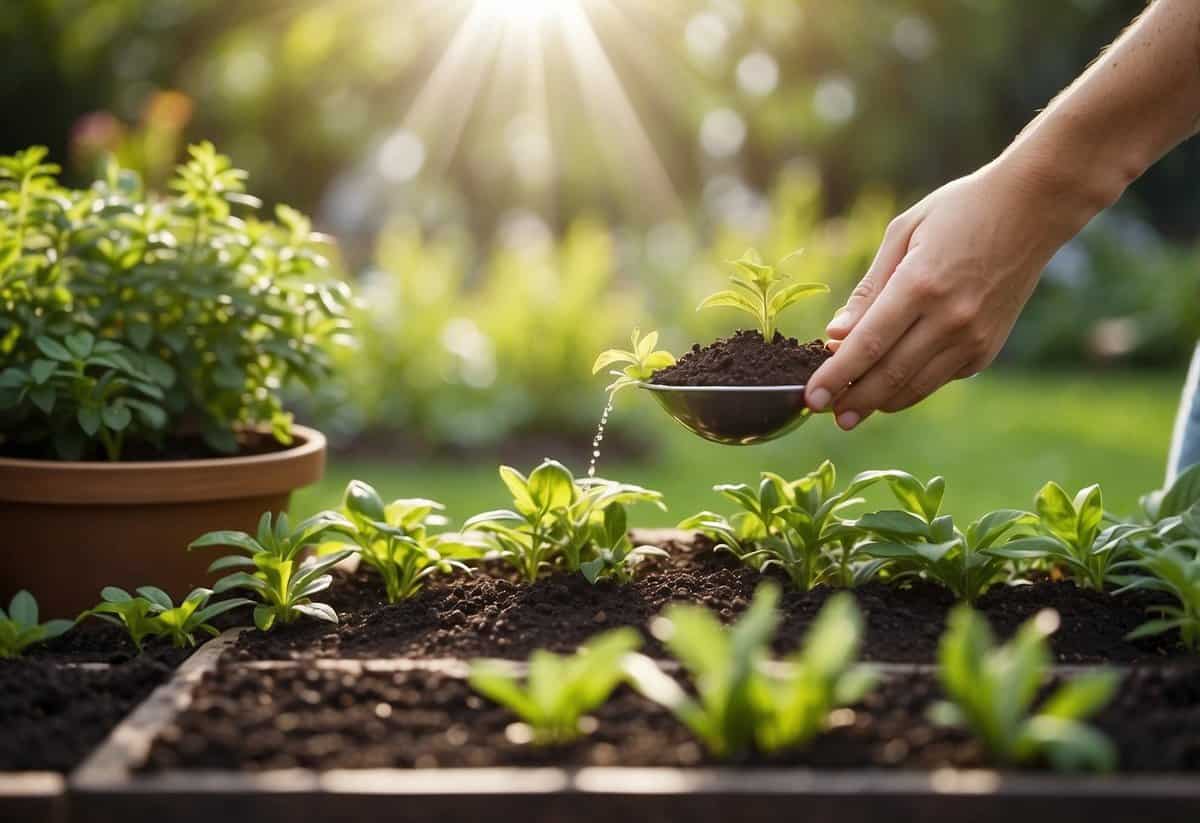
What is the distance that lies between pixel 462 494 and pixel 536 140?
8.02 m

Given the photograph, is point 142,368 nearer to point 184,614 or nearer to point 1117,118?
point 184,614

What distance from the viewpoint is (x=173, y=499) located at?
221 cm

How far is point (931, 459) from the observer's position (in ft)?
18.7

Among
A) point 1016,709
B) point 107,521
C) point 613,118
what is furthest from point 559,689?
point 613,118

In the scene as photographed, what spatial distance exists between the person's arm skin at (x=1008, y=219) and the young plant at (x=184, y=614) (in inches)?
40.8

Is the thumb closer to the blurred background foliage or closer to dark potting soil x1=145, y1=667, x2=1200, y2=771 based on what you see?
dark potting soil x1=145, y1=667, x2=1200, y2=771

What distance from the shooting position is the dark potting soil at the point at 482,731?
1.30 meters

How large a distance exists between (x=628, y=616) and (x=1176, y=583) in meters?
0.81

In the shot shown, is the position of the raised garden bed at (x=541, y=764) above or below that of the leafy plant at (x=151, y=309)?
below

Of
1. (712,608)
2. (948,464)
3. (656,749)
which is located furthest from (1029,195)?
(948,464)

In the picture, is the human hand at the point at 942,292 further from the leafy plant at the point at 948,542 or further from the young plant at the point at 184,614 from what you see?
the young plant at the point at 184,614

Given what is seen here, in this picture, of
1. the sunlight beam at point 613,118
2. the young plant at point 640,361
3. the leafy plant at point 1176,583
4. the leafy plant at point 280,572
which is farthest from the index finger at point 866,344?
the sunlight beam at point 613,118

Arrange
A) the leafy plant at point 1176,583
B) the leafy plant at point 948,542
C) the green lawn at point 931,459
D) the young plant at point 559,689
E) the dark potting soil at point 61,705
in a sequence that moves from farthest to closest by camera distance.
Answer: the green lawn at point 931,459 → the leafy plant at point 948,542 → the leafy plant at point 1176,583 → the dark potting soil at point 61,705 → the young plant at point 559,689

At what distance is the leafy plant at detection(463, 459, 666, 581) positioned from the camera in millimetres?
2055
